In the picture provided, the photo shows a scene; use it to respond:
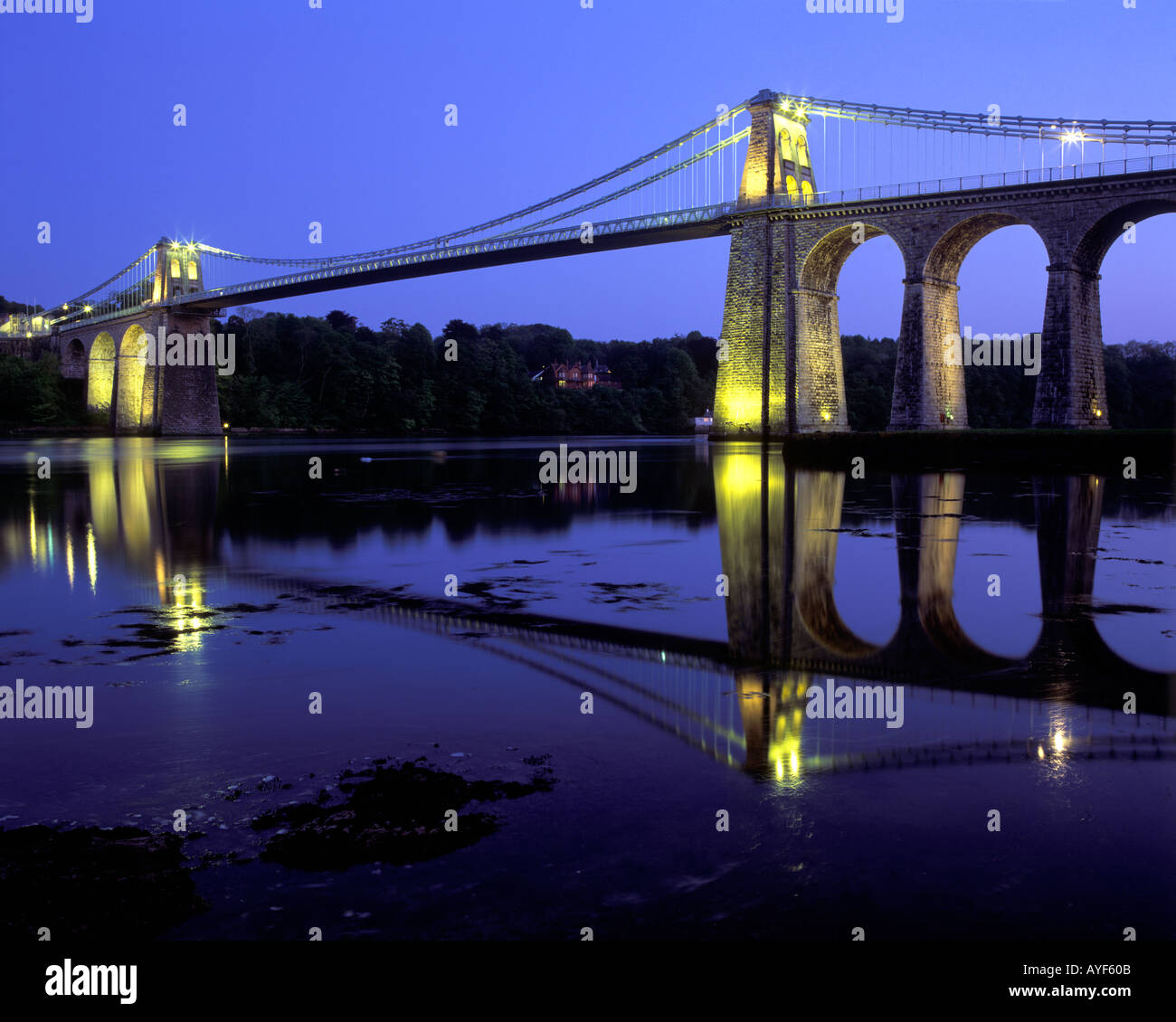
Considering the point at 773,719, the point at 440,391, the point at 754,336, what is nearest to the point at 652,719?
the point at 773,719

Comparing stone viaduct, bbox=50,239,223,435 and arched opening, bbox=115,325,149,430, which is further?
arched opening, bbox=115,325,149,430

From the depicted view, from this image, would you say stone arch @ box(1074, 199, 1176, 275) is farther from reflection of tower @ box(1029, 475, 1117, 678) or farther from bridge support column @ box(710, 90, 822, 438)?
reflection of tower @ box(1029, 475, 1117, 678)

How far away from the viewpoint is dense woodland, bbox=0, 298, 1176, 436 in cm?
8012

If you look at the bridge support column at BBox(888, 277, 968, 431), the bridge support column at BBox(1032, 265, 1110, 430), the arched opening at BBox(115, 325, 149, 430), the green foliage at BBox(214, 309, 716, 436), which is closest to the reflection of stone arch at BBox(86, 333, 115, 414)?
the arched opening at BBox(115, 325, 149, 430)

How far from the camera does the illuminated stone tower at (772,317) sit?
4897 centimetres

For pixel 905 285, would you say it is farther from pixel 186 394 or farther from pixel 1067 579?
pixel 186 394

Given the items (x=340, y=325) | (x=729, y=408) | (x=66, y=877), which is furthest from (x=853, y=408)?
(x=66, y=877)

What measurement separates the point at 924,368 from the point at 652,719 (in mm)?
39819

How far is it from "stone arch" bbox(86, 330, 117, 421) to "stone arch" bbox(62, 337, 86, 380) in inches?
106

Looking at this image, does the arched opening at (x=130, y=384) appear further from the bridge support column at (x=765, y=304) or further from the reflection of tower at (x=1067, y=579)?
the reflection of tower at (x=1067, y=579)

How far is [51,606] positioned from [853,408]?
76703 millimetres

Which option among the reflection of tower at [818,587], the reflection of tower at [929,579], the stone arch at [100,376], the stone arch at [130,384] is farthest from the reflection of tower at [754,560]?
the stone arch at [100,376]

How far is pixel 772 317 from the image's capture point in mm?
49625

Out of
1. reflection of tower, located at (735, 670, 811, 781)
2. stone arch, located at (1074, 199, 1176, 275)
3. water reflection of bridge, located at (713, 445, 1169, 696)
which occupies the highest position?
stone arch, located at (1074, 199, 1176, 275)
